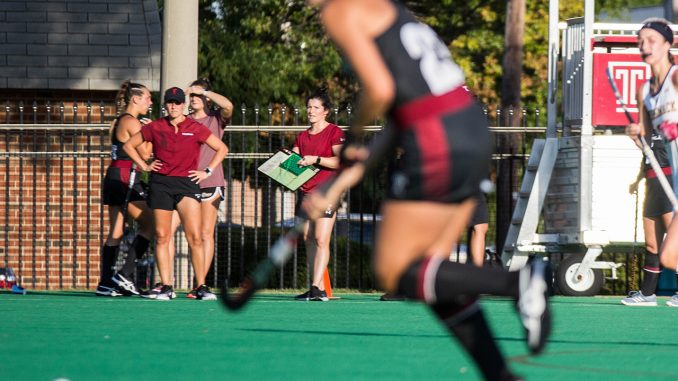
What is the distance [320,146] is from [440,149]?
303 inches

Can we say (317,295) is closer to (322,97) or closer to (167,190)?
(167,190)

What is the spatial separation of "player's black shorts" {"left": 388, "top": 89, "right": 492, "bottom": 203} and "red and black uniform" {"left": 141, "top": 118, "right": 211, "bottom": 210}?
25.0 ft

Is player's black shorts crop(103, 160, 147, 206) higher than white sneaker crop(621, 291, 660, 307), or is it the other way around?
player's black shorts crop(103, 160, 147, 206)

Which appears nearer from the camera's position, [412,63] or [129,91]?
[412,63]

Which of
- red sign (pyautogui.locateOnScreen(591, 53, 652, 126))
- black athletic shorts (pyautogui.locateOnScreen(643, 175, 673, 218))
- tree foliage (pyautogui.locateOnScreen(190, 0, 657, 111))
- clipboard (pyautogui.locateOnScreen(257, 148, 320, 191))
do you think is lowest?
A: black athletic shorts (pyautogui.locateOnScreen(643, 175, 673, 218))

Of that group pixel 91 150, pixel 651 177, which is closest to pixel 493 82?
pixel 91 150

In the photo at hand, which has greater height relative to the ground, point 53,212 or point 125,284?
point 53,212

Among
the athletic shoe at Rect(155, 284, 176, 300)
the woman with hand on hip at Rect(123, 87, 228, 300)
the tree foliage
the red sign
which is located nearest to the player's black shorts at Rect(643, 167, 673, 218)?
the red sign

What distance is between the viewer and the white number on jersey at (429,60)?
5156 mm

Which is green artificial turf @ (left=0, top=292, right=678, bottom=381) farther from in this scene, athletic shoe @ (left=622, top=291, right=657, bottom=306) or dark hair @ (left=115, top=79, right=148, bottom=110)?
dark hair @ (left=115, top=79, right=148, bottom=110)

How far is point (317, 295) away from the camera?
13.0m

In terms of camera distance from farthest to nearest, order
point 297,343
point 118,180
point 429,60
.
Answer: point 118,180 → point 297,343 → point 429,60

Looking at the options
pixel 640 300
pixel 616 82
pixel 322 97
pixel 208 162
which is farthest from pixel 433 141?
pixel 616 82

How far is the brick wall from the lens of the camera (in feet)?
54.9
